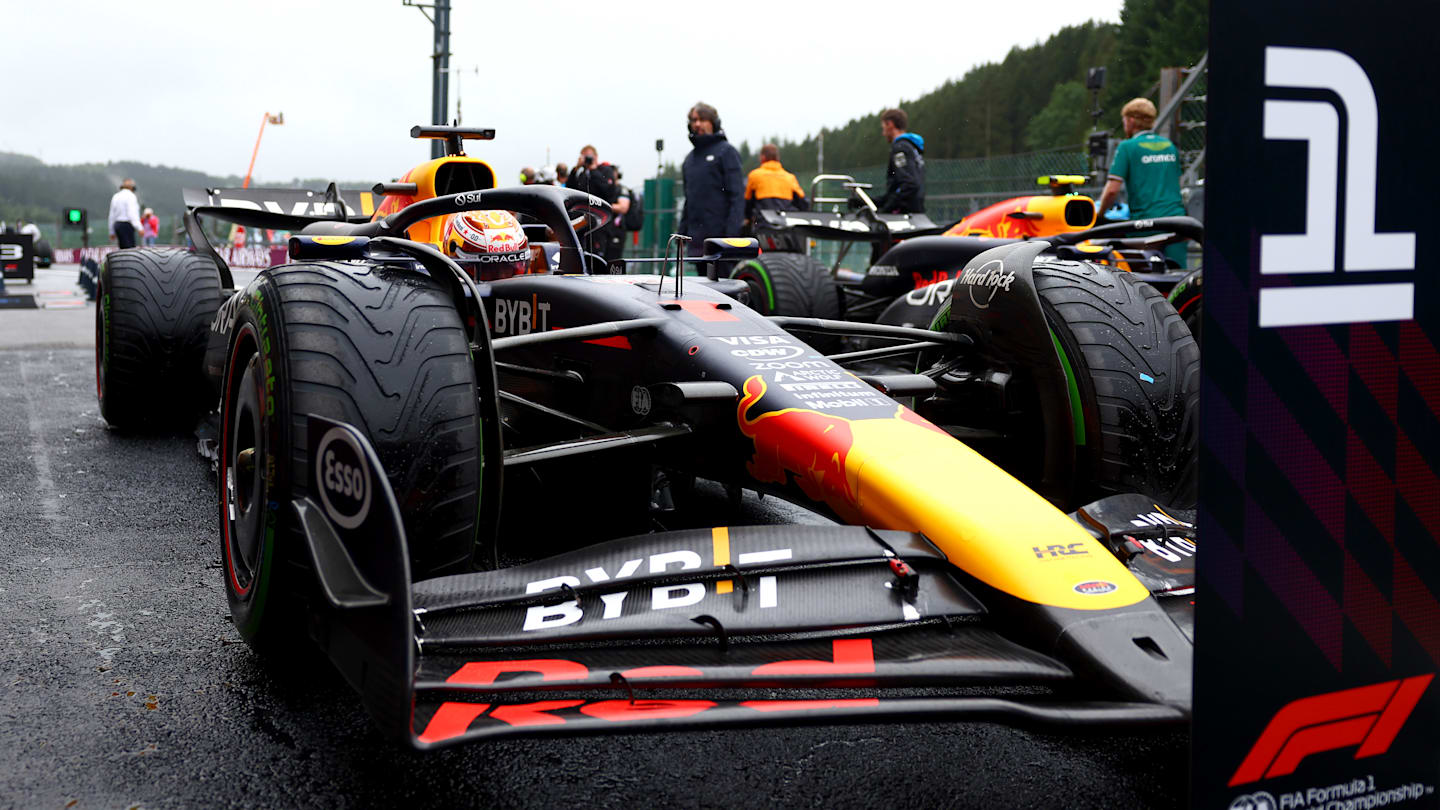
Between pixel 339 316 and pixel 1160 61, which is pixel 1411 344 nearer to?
pixel 339 316

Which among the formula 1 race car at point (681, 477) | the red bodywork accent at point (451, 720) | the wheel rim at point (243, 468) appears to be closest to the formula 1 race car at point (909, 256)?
the formula 1 race car at point (681, 477)

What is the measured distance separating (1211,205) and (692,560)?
1.08 metres

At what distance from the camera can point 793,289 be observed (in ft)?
23.5

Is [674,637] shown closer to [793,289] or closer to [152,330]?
[152,330]

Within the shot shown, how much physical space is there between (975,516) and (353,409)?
123cm

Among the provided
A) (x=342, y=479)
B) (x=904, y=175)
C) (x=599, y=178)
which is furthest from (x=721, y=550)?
(x=599, y=178)

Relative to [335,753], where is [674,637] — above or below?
above

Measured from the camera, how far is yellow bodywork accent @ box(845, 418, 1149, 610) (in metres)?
2.10

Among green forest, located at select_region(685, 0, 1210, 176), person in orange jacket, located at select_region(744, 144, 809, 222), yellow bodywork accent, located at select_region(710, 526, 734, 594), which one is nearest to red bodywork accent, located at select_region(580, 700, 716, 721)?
yellow bodywork accent, located at select_region(710, 526, 734, 594)

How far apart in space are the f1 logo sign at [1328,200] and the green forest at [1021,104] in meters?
46.3

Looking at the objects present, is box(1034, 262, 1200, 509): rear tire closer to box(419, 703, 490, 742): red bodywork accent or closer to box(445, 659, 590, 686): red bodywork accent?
box(445, 659, 590, 686): red bodywork accent

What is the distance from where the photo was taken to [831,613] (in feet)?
6.61

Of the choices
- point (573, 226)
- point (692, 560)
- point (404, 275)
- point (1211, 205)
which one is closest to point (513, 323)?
point (573, 226)

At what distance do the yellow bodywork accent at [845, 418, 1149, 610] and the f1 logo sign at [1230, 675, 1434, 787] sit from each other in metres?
0.49
